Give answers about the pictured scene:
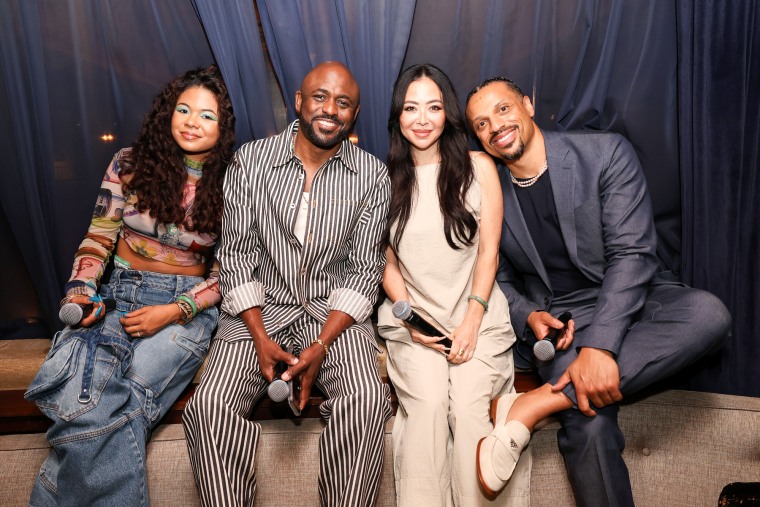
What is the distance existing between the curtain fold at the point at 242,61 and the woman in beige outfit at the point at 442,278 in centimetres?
50

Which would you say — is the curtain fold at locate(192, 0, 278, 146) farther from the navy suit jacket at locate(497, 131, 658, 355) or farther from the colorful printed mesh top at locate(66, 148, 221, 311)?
the navy suit jacket at locate(497, 131, 658, 355)

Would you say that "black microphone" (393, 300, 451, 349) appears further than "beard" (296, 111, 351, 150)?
No

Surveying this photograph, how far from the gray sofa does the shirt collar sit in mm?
867

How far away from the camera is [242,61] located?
2.06 meters

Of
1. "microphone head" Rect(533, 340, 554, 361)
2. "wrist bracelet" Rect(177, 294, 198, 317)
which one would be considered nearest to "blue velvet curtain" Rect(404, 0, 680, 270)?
"microphone head" Rect(533, 340, 554, 361)

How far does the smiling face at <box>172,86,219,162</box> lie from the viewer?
1.95 meters

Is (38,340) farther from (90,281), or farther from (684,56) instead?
(684,56)

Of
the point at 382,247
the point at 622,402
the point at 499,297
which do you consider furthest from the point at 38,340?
the point at 622,402

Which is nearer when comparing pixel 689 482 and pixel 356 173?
pixel 689 482

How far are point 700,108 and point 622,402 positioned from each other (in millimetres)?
1100

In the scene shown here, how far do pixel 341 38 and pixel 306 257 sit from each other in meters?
0.84

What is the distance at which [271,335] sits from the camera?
1.87 m

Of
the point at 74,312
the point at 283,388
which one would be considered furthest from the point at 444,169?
the point at 74,312

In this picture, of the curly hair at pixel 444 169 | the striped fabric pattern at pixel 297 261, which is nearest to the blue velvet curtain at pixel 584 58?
the curly hair at pixel 444 169
